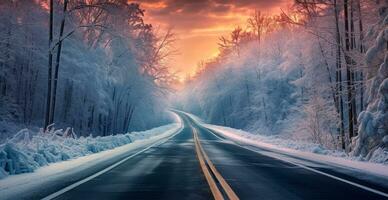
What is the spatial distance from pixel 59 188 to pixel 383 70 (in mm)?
14880

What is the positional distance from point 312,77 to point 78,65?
20727mm

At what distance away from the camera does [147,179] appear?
32.1ft

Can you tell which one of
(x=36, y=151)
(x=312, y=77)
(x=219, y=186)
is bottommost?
(x=219, y=186)

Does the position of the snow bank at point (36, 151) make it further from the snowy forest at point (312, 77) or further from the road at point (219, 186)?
the snowy forest at point (312, 77)

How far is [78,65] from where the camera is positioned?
33.3m

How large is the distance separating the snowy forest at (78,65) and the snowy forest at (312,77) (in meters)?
14.2

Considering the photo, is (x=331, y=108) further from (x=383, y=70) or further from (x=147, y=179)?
(x=147, y=179)

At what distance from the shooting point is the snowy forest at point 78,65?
30.2 m

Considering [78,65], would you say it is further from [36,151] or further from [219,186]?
[219,186]

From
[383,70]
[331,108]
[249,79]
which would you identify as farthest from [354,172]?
[249,79]

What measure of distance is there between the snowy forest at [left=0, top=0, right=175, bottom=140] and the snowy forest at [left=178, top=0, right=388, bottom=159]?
14.2 metres

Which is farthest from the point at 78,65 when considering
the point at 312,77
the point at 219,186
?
the point at 219,186

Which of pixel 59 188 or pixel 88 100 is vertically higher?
pixel 88 100

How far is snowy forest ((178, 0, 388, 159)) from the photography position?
18.3 metres
